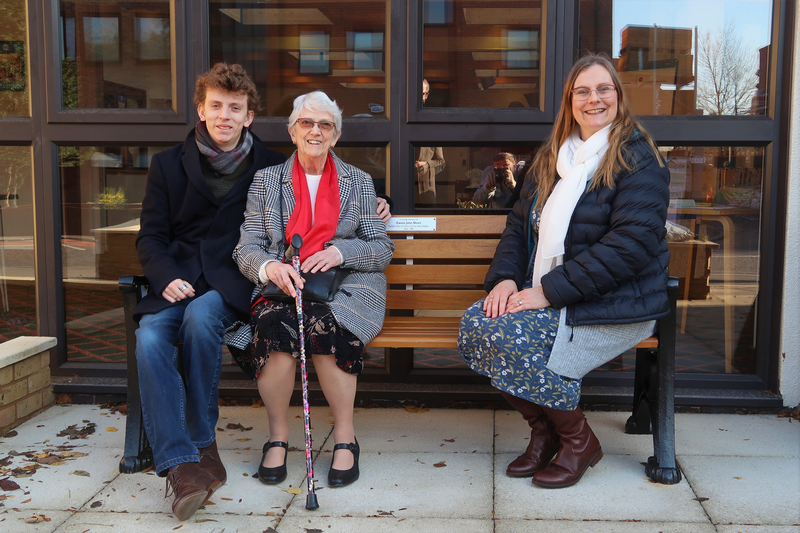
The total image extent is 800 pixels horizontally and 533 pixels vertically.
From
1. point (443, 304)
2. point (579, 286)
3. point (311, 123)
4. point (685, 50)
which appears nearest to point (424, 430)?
point (443, 304)

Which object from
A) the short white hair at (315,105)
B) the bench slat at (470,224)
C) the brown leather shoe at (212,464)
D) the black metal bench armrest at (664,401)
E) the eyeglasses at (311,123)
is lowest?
the brown leather shoe at (212,464)

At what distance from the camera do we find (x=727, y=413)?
3.87m

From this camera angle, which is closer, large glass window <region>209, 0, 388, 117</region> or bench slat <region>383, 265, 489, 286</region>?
bench slat <region>383, 265, 489, 286</region>

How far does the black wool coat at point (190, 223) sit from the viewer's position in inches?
127

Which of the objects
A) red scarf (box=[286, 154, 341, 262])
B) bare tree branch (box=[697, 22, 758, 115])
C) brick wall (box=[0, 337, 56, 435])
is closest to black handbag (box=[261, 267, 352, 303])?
red scarf (box=[286, 154, 341, 262])

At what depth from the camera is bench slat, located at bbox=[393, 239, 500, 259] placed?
12.0 ft

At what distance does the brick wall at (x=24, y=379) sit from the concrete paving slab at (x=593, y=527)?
8.43 feet

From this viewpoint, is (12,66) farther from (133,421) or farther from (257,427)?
(257,427)

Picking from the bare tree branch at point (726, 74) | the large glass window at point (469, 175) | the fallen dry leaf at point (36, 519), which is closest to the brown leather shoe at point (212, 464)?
the fallen dry leaf at point (36, 519)

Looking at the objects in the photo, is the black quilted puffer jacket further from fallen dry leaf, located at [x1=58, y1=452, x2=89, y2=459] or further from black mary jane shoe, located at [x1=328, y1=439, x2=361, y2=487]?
fallen dry leaf, located at [x1=58, y1=452, x2=89, y2=459]

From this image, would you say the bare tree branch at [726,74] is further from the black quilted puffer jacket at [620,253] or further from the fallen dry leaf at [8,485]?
the fallen dry leaf at [8,485]

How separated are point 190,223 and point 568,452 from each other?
6.56ft

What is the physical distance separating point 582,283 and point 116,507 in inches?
81.3

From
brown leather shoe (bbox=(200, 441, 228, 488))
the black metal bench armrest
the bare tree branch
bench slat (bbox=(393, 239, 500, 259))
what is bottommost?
brown leather shoe (bbox=(200, 441, 228, 488))
